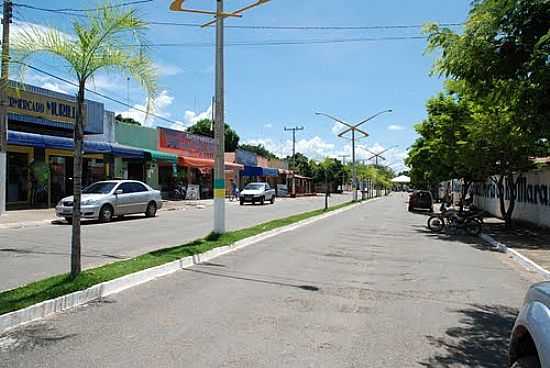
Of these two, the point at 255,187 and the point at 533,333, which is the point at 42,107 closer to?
the point at 255,187

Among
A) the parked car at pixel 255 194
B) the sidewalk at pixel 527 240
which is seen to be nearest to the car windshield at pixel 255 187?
the parked car at pixel 255 194

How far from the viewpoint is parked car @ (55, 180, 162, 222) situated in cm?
2014

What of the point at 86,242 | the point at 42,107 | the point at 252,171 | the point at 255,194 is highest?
the point at 42,107

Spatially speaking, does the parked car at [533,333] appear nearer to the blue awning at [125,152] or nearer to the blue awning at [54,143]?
the blue awning at [54,143]

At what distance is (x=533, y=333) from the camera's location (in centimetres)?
301

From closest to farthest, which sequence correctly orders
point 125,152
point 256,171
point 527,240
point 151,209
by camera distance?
point 527,240, point 151,209, point 125,152, point 256,171

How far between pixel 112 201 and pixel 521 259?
14861mm

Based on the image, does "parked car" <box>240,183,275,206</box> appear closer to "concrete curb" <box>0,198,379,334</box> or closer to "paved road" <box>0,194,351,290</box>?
"paved road" <box>0,194,351,290</box>

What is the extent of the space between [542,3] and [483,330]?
3.82 m

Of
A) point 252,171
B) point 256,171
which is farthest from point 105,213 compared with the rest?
point 256,171

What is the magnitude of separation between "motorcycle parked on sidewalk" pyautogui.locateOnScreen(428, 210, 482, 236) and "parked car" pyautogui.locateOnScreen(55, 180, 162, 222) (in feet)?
39.2

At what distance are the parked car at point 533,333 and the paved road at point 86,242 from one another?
7399mm

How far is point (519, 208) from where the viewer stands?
2505 cm

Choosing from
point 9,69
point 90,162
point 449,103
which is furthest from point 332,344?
point 90,162
